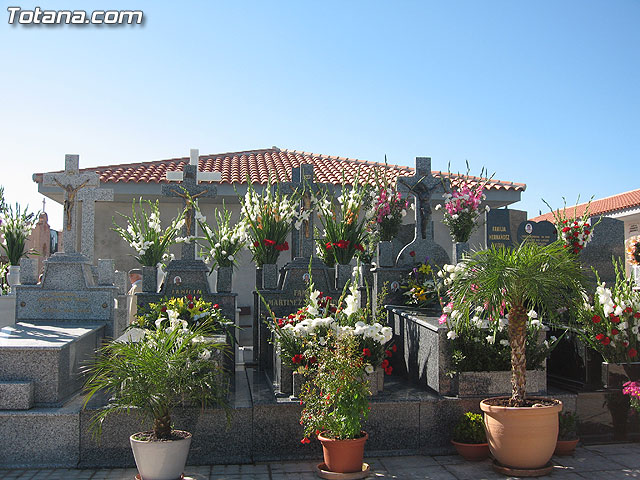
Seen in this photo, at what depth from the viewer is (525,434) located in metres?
5.21

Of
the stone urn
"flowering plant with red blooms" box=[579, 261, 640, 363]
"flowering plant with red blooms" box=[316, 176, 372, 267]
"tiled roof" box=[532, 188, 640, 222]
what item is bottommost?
"flowering plant with red blooms" box=[579, 261, 640, 363]

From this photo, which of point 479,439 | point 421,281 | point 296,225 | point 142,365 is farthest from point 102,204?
point 479,439

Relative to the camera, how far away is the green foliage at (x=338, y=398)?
5172 mm

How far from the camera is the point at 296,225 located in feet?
27.7

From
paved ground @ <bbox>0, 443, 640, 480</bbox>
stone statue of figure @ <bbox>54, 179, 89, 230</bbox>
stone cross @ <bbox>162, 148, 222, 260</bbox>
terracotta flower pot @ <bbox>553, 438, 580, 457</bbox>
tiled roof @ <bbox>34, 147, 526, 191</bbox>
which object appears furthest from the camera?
tiled roof @ <bbox>34, 147, 526, 191</bbox>

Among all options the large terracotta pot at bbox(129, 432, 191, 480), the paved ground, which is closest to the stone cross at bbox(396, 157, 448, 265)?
the paved ground

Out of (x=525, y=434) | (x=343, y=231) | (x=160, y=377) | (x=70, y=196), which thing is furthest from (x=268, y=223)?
(x=525, y=434)

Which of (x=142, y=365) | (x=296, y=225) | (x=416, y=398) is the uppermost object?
(x=296, y=225)

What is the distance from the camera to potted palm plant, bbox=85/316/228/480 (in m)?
4.91

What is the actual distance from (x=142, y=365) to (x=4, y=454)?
5.96 ft

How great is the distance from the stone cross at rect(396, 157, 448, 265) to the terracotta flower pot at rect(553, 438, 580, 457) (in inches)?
143

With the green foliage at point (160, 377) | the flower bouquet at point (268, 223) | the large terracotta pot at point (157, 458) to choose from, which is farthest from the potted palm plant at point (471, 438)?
the flower bouquet at point (268, 223)

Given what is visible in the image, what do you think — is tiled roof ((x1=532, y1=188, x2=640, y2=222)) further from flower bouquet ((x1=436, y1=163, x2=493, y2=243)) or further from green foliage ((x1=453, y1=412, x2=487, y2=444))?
green foliage ((x1=453, y1=412, x2=487, y2=444))

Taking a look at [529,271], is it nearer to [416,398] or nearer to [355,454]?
[416,398]
